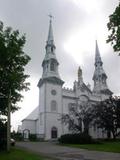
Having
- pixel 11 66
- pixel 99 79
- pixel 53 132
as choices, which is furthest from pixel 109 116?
pixel 11 66

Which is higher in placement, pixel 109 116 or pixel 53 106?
pixel 53 106

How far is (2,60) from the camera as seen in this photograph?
87.5 feet

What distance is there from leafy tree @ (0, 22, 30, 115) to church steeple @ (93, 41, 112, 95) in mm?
53802

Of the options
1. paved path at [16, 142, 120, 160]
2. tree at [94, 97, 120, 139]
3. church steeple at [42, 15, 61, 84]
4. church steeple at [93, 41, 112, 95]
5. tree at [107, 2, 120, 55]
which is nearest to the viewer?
tree at [107, 2, 120, 55]

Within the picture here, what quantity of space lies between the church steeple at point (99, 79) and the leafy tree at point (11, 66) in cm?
5380

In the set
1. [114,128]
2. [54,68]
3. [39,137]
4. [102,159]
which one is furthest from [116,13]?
[54,68]

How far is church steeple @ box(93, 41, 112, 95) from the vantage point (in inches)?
3186

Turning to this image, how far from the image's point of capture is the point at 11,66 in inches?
1080

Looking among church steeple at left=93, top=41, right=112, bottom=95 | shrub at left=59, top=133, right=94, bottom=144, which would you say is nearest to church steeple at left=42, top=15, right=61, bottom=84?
church steeple at left=93, top=41, right=112, bottom=95

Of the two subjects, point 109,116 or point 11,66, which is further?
Result: point 109,116

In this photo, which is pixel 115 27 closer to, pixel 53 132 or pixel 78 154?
pixel 78 154

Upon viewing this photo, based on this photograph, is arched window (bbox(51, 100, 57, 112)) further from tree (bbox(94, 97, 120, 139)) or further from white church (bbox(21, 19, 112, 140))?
tree (bbox(94, 97, 120, 139))

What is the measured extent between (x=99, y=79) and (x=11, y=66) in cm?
5753

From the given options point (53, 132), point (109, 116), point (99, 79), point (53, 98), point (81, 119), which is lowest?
point (53, 132)
